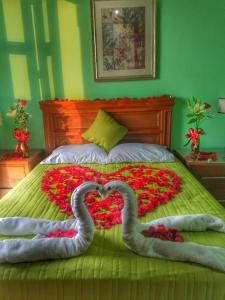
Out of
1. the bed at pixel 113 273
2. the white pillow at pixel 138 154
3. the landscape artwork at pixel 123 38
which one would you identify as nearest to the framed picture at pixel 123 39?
the landscape artwork at pixel 123 38

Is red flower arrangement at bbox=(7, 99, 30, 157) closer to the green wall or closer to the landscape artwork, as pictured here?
the green wall

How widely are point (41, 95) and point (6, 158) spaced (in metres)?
0.86

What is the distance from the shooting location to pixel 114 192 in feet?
6.44

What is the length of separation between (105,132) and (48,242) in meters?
1.82


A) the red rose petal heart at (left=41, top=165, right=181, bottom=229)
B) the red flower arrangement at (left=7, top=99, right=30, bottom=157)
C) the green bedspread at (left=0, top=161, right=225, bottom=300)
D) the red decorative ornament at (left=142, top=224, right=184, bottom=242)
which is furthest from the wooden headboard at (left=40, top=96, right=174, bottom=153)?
the green bedspread at (left=0, top=161, right=225, bottom=300)

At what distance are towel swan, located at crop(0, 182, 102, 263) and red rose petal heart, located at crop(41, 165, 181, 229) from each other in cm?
23

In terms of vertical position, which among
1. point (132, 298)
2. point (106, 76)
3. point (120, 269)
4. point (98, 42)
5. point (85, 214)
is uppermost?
point (98, 42)

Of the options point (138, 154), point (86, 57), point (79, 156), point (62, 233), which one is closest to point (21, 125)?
point (79, 156)

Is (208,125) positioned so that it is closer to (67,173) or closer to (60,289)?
Result: (67,173)

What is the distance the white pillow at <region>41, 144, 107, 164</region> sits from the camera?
2.76m

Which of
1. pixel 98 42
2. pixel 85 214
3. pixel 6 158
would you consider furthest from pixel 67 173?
pixel 98 42

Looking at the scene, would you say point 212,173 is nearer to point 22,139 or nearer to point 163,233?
point 163,233

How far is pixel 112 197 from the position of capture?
191 centimetres

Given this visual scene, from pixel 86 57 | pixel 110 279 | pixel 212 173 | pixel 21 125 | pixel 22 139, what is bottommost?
pixel 212 173
